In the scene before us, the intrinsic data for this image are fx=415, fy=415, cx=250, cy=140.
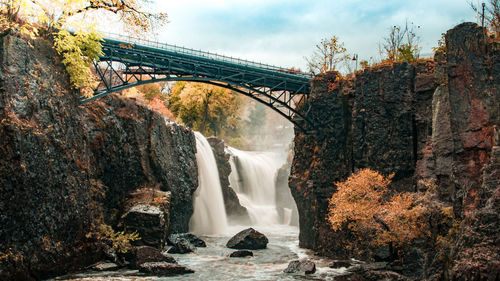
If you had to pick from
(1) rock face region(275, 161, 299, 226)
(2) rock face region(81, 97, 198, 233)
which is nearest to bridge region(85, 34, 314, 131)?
(2) rock face region(81, 97, 198, 233)

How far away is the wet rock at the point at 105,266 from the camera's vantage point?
1808 cm

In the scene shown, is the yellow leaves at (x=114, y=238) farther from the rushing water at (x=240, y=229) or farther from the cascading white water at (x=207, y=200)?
the cascading white water at (x=207, y=200)

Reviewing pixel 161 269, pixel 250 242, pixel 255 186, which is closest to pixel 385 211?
pixel 250 242

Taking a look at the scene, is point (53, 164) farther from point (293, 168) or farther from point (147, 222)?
point (293, 168)

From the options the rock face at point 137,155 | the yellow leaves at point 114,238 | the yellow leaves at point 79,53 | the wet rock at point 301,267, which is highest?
the yellow leaves at point 79,53

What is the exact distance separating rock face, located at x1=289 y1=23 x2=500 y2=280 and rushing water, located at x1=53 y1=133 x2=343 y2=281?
4272 millimetres

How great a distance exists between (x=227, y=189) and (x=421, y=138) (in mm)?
20074

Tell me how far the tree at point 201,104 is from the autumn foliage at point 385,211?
1268 inches

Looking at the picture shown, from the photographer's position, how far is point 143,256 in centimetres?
1970

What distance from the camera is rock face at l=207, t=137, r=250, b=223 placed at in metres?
38.5

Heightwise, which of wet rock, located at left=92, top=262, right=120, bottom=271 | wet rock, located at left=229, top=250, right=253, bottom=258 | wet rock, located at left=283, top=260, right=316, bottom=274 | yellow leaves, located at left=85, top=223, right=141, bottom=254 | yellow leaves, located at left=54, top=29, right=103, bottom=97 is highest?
yellow leaves, located at left=54, top=29, right=103, bottom=97

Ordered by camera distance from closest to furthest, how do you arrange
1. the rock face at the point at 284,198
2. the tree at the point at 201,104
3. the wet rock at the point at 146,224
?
1. the wet rock at the point at 146,224
2. the rock face at the point at 284,198
3. the tree at the point at 201,104

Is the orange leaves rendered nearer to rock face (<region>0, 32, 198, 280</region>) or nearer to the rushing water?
the rushing water

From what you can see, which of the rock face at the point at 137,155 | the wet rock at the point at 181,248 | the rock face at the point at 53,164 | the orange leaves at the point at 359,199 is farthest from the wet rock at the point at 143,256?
the orange leaves at the point at 359,199
